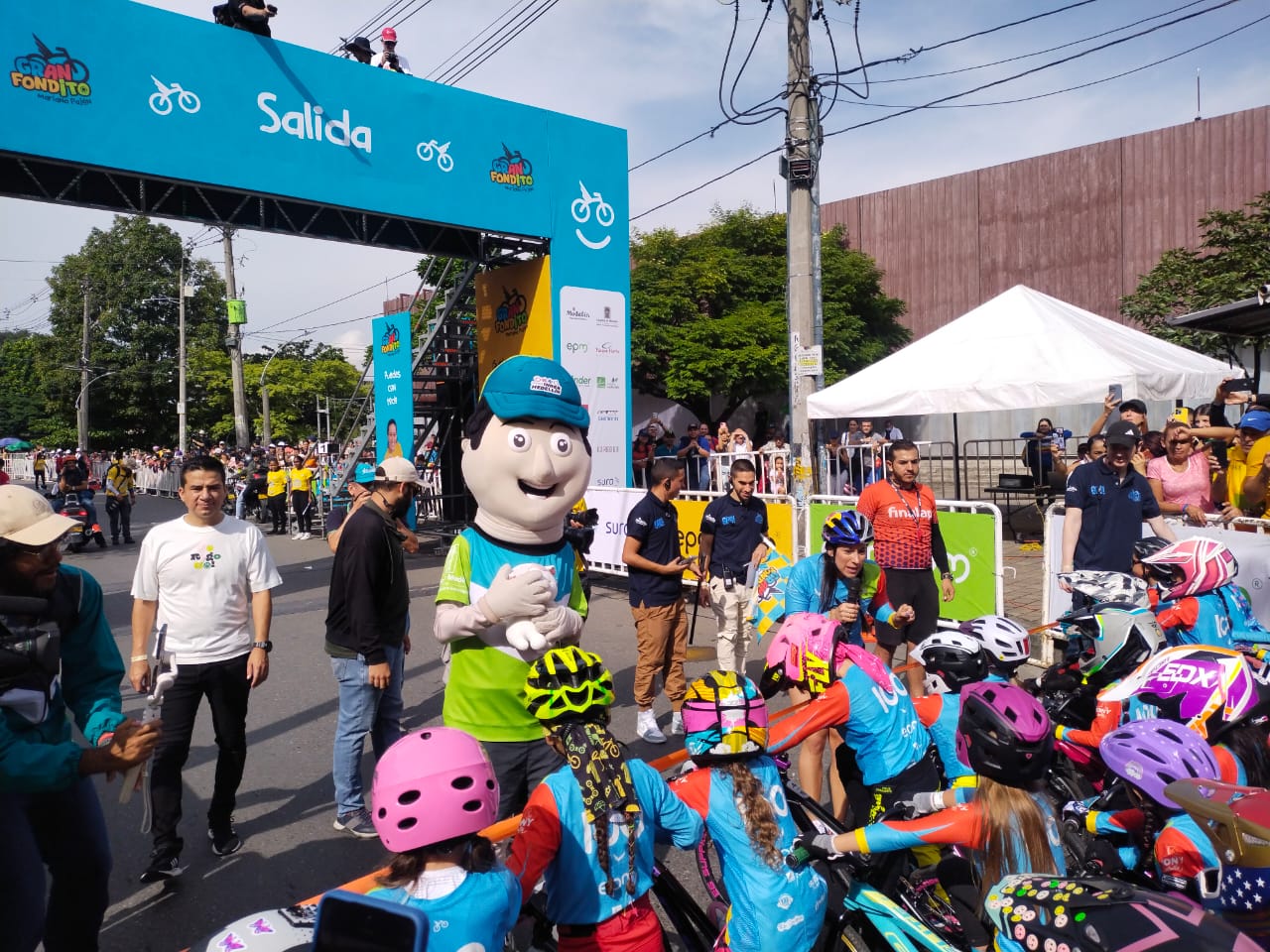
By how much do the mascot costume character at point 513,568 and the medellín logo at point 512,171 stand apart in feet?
35.3

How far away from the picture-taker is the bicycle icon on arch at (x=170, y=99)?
10500mm

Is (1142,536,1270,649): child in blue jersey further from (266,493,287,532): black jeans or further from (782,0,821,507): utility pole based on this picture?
(266,493,287,532): black jeans

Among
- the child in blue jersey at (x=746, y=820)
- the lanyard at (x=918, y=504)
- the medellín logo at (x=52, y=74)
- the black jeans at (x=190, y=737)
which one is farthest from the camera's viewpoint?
the medellín logo at (x=52, y=74)

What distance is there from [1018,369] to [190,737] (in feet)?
Answer: 28.3

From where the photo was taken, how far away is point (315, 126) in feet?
38.2

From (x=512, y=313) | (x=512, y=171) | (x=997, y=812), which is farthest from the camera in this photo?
(x=512, y=313)

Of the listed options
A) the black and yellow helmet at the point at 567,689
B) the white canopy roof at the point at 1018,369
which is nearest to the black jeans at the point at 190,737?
the black and yellow helmet at the point at 567,689

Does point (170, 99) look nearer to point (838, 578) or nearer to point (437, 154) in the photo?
point (437, 154)

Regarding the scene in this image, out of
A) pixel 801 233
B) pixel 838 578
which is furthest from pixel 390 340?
pixel 838 578

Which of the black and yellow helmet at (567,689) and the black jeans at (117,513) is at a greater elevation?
the black and yellow helmet at (567,689)

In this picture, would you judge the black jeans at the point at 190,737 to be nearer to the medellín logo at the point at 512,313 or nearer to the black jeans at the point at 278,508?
the medellín logo at the point at 512,313

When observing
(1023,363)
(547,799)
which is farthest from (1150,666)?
(1023,363)

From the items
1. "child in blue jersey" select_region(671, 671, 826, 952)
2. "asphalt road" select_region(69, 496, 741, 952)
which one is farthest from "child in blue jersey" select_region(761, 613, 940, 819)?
"asphalt road" select_region(69, 496, 741, 952)

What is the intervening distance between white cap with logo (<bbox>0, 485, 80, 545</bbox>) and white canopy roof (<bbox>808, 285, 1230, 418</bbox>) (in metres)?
8.12
